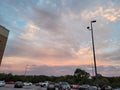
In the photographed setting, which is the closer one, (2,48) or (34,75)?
(2,48)

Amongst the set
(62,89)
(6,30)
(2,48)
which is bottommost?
(62,89)

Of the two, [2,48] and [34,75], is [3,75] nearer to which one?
[34,75]

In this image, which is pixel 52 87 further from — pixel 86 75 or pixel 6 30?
pixel 86 75

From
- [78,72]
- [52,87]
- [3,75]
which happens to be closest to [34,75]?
[3,75]

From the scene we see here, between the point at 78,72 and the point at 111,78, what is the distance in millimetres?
21572

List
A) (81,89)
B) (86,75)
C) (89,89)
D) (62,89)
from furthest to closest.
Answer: (86,75) < (81,89) < (89,89) < (62,89)

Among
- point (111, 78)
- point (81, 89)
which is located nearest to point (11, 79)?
point (111, 78)

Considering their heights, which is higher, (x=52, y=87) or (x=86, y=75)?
(x=86, y=75)

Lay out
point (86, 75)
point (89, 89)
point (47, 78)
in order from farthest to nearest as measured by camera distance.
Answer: point (47, 78) → point (86, 75) → point (89, 89)

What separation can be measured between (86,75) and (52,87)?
8950cm

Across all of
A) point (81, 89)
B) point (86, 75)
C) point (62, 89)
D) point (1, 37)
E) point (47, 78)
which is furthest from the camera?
point (47, 78)

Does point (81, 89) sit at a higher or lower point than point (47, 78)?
lower

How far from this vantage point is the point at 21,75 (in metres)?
146

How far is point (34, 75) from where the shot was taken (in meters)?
144
